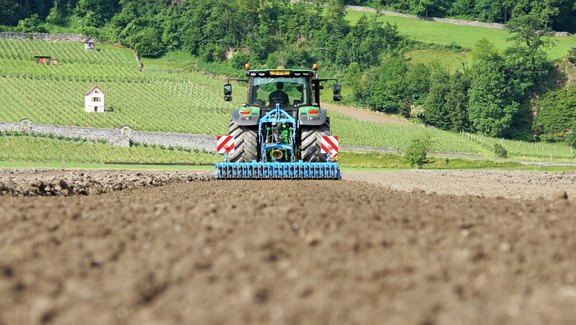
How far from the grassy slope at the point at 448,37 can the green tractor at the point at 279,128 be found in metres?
95.4

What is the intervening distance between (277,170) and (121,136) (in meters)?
42.2

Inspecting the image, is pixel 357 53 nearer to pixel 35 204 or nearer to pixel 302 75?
pixel 302 75

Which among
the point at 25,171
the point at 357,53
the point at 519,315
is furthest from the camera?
the point at 357,53

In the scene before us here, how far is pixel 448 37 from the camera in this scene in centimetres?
12619

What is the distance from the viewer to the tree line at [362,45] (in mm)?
103062

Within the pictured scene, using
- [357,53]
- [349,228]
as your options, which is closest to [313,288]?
[349,228]

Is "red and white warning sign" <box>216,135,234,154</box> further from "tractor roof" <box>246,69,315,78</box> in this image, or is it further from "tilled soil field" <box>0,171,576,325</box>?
"tilled soil field" <box>0,171,576,325</box>

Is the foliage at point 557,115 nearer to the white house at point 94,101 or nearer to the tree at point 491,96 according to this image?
the tree at point 491,96

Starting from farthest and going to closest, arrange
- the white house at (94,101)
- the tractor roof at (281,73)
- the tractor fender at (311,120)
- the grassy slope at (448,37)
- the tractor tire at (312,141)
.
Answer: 1. the grassy slope at (448,37)
2. the white house at (94,101)
3. the tractor roof at (281,73)
4. the tractor tire at (312,141)
5. the tractor fender at (311,120)

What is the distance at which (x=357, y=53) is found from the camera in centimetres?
12431

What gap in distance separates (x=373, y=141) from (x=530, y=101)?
36.8m

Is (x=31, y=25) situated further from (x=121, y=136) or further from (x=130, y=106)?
(x=121, y=136)

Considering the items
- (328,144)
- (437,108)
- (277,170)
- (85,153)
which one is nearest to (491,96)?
(437,108)

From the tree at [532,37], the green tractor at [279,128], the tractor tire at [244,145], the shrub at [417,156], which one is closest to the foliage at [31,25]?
the tree at [532,37]
